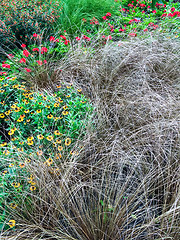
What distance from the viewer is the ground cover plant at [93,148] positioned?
1496mm

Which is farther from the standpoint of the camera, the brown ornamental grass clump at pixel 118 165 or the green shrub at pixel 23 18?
the green shrub at pixel 23 18

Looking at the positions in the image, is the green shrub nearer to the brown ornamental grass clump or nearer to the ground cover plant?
the ground cover plant

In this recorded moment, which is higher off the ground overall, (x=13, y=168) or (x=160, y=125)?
(x=160, y=125)

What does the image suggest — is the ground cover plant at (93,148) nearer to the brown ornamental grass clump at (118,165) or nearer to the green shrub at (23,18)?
the brown ornamental grass clump at (118,165)

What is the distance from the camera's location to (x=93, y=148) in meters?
2.10

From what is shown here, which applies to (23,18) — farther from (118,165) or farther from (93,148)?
(118,165)

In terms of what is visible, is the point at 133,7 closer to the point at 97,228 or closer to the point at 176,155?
the point at 176,155

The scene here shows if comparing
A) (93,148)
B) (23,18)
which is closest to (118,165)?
(93,148)

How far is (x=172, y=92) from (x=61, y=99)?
4.21 ft

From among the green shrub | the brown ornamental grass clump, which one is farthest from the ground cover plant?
the green shrub

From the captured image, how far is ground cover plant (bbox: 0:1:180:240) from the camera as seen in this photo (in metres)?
1.50

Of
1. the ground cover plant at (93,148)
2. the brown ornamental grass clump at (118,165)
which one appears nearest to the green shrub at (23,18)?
the ground cover plant at (93,148)

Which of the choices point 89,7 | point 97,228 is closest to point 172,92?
point 97,228

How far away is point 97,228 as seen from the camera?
1438mm
